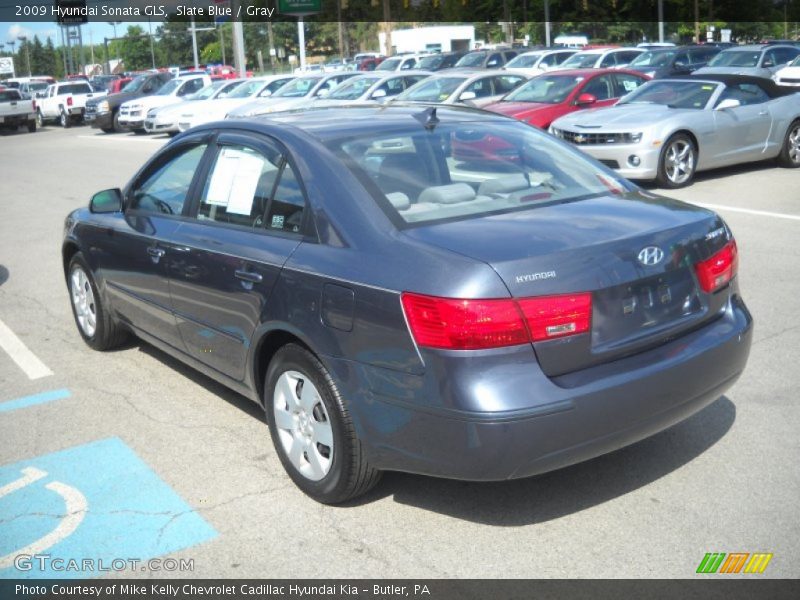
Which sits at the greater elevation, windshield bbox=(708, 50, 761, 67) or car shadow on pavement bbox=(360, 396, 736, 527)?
windshield bbox=(708, 50, 761, 67)

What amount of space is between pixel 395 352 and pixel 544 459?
2.21ft

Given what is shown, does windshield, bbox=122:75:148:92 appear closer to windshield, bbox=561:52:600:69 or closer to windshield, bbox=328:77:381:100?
windshield, bbox=328:77:381:100

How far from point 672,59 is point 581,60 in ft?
9.82

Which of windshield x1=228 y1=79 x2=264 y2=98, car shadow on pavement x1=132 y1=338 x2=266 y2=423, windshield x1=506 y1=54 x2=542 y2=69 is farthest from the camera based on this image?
windshield x1=506 y1=54 x2=542 y2=69

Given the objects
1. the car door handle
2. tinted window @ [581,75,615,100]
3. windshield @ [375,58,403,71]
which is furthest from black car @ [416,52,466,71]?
the car door handle

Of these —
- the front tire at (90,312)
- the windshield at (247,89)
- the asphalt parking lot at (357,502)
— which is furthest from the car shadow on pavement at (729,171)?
the windshield at (247,89)

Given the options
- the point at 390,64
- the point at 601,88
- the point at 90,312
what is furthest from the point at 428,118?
the point at 390,64

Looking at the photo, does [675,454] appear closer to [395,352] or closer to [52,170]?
[395,352]

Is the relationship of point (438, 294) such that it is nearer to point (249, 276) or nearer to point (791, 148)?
point (249, 276)

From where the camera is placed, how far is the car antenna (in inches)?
184

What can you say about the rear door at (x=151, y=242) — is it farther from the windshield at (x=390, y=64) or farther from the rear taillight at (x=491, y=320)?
the windshield at (x=390, y=64)

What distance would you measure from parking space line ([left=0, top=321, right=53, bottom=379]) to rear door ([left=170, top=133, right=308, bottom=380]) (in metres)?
1.78

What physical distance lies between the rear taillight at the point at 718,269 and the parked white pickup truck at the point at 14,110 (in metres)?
37.2

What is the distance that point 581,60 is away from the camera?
28000 millimetres
